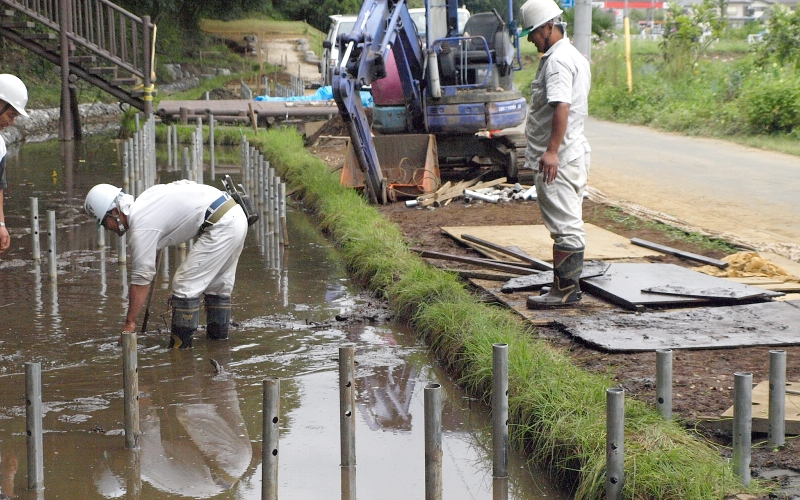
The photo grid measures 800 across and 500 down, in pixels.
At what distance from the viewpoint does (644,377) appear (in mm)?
5828

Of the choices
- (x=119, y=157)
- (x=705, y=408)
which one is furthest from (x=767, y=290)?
(x=119, y=157)

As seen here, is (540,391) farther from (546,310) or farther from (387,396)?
(546,310)

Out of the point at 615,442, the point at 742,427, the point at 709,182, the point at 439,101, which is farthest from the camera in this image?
the point at 709,182

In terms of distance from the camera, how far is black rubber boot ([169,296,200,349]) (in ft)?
23.7

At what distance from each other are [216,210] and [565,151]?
2.53m

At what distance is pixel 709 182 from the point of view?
1435 centimetres

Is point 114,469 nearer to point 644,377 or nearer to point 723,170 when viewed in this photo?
point 644,377

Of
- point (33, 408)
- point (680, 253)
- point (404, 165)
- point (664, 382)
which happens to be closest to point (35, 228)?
point (33, 408)

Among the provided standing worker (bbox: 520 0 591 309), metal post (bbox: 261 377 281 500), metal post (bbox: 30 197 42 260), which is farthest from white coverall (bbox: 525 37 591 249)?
metal post (bbox: 30 197 42 260)

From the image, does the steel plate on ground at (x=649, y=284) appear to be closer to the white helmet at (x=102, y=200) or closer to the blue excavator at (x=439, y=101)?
the white helmet at (x=102, y=200)

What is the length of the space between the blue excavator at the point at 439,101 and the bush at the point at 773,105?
731 centimetres

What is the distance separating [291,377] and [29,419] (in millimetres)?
2324

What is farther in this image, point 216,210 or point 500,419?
point 216,210

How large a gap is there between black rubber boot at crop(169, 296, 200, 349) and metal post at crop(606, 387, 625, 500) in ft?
12.5
